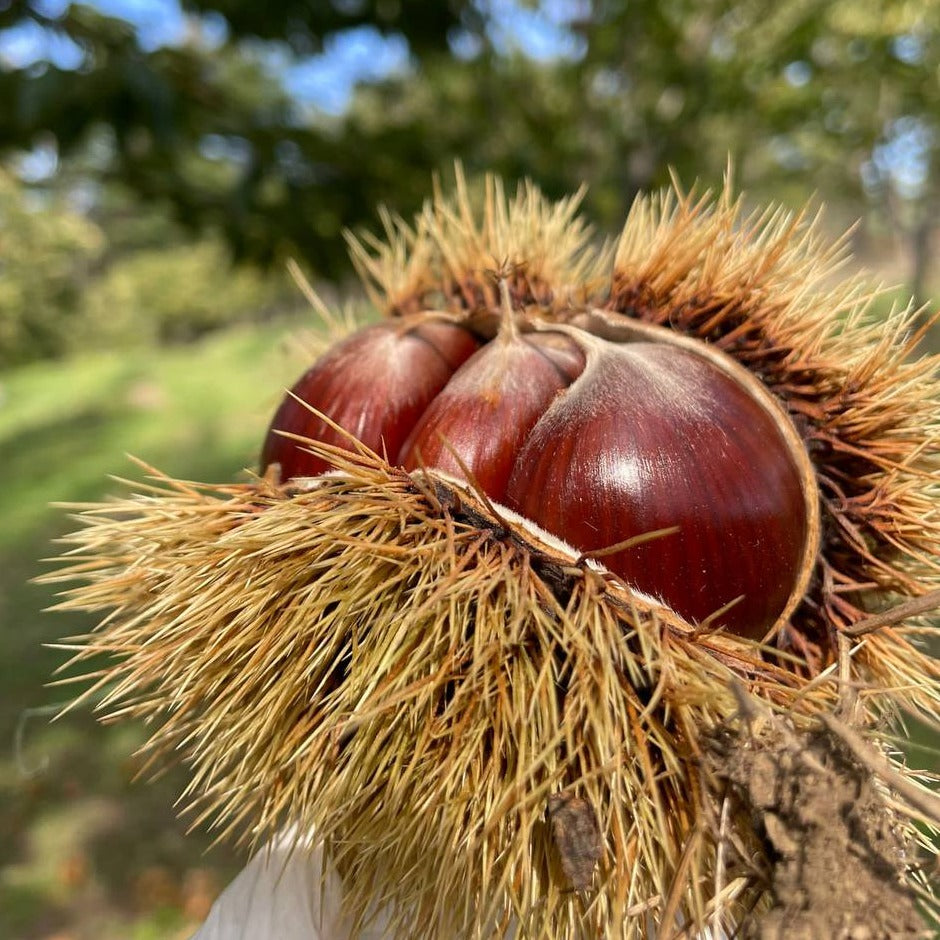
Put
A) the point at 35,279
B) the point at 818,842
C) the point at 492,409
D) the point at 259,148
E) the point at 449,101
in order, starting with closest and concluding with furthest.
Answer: the point at 818,842 < the point at 492,409 < the point at 259,148 < the point at 449,101 < the point at 35,279

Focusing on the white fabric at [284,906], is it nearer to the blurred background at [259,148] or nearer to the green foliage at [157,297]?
the blurred background at [259,148]

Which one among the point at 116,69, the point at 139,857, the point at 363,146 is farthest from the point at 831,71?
the point at 139,857

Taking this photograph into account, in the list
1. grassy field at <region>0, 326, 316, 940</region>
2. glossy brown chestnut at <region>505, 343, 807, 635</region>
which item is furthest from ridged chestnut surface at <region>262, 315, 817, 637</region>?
grassy field at <region>0, 326, 316, 940</region>

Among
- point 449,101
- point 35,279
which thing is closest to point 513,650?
point 449,101

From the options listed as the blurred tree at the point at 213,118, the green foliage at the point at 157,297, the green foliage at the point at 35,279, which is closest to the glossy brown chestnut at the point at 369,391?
the blurred tree at the point at 213,118

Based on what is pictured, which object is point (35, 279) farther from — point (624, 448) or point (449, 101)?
point (624, 448)

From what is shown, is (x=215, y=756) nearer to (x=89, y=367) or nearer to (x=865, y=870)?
(x=865, y=870)
